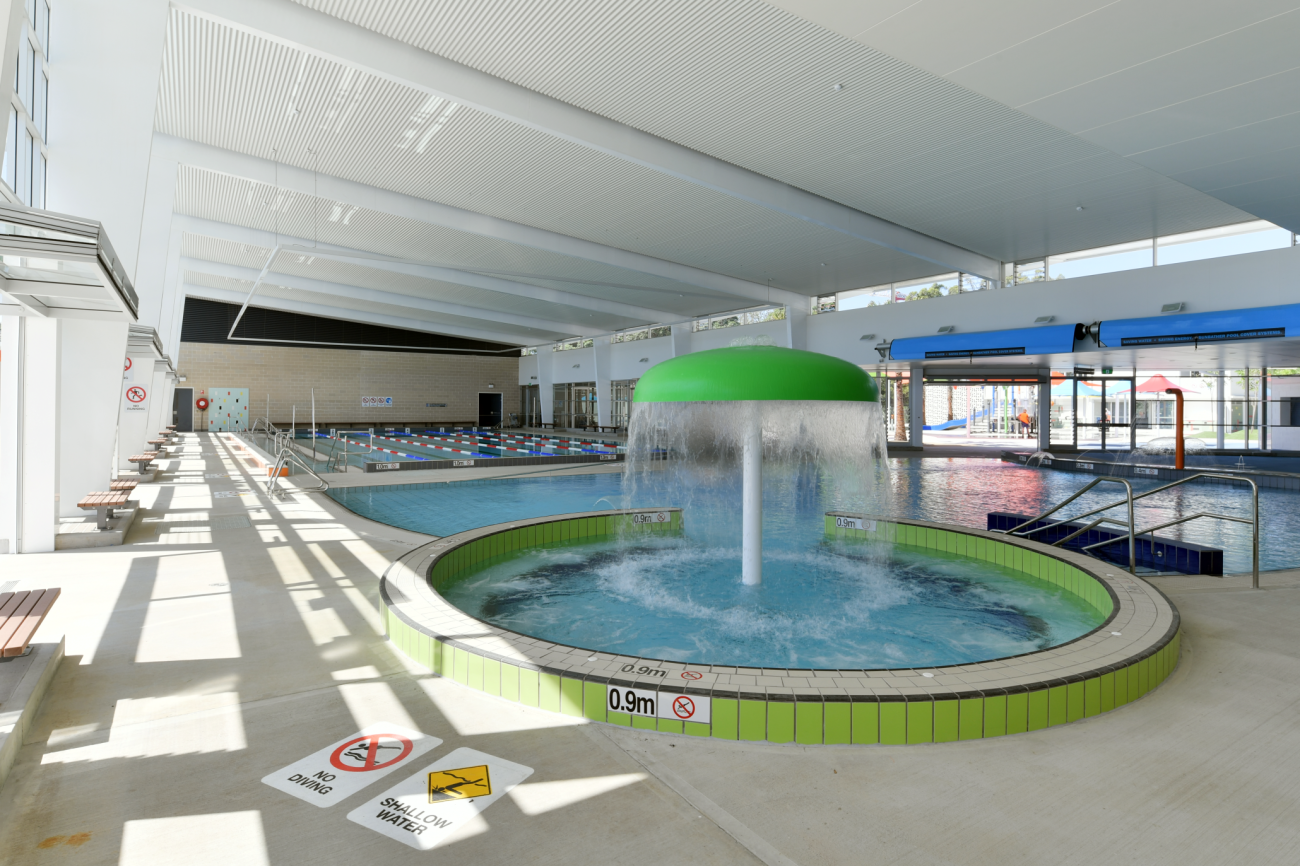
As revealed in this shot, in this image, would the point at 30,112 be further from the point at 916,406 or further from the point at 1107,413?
the point at 1107,413

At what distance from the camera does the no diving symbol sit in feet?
8.51

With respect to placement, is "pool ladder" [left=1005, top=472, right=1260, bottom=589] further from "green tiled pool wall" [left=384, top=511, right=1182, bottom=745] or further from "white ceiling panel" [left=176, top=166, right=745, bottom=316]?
"white ceiling panel" [left=176, top=166, right=745, bottom=316]

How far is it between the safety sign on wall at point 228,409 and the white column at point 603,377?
16650 millimetres

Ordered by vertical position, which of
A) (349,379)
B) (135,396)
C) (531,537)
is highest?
(349,379)

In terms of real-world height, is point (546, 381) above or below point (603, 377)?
above

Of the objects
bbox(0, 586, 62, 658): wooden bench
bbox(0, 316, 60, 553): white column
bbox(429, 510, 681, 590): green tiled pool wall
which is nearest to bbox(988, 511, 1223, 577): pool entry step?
bbox(429, 510, 681, 590): green tiled pool wall

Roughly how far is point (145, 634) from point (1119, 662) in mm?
5189

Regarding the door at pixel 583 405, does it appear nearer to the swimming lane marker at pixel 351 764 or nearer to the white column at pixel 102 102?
the white column at pixel 102 102

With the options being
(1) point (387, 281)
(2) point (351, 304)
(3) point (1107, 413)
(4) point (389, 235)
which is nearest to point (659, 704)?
(4) point (389, 235)

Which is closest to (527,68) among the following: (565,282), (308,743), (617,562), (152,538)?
(617,562)

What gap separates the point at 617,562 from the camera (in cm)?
665

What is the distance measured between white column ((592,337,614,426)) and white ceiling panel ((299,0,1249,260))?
62.6 ft

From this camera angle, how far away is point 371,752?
2.69 m

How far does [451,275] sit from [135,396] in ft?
27.1
